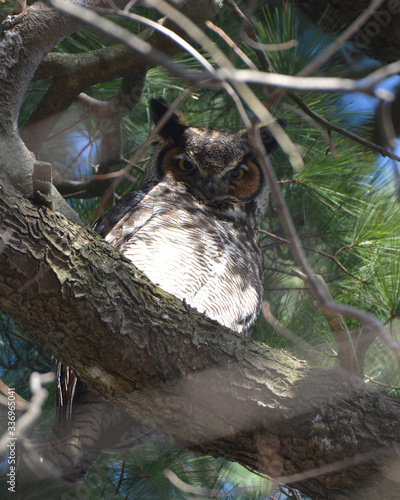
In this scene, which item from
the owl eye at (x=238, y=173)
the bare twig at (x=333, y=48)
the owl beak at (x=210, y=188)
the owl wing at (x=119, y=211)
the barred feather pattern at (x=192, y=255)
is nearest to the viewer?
the bare twig at (x=333, y=48)

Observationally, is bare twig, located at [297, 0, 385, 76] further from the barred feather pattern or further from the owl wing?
the owl wing

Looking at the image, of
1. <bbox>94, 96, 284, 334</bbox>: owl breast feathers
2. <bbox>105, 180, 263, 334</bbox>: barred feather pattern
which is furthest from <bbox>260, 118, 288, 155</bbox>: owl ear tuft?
<bbox>105, 180, 263, 334</bbox>: barred feather pattern

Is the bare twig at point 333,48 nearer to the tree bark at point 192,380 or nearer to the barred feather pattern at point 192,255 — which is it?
the tree bark at point 192,380

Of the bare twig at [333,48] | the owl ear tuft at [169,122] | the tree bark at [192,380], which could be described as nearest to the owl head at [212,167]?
the owl ear tuft at [169,122]

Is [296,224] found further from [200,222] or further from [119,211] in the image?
[119,211]

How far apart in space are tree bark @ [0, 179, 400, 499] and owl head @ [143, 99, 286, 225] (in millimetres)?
959

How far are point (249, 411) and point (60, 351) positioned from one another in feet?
1.43

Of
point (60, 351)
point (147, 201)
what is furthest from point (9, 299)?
point (147, 201)

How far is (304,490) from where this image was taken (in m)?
1.15

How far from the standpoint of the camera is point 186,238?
5.59 ft

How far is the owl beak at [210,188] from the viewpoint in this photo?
1985 millimetres

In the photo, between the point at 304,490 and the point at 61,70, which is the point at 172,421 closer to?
the point at 304,490

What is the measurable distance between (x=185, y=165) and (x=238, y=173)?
0.23 m

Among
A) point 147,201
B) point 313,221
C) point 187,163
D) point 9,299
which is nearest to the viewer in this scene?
point 9,299
